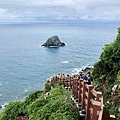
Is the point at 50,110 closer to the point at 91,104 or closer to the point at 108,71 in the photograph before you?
the point at 91,104

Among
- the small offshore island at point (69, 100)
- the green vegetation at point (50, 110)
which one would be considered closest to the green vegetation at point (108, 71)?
the small offshore island at point (69, 100)

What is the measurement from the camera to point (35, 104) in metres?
11.8

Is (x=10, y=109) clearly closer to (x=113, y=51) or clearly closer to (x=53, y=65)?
(x=113, y=51)

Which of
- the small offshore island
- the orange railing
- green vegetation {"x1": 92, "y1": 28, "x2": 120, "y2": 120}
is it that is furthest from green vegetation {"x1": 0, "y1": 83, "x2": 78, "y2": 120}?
green vegetation {"x1": 92, "y1": 28, "x2": 120, "y2": 120}

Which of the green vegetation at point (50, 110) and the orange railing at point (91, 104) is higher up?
the orange railing at point (91, 104)

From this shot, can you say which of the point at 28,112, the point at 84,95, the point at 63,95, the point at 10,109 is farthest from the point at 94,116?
the point at 10,109

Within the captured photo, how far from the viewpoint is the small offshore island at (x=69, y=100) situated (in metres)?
10.3

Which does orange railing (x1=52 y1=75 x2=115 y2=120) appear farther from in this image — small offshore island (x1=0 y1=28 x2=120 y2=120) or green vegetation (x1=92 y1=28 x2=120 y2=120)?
green vegetation (x1=92 y1=28 x2=120 y2=120)

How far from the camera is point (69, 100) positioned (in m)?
11.5

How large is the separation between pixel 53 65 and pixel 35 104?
5041cm

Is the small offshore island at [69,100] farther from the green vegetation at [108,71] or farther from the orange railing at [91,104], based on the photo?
the orange railing at [91,104]

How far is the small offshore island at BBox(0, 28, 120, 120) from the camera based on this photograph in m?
10.3

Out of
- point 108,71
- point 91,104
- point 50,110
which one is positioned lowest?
point 50,110

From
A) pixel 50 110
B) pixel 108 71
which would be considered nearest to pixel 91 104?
pixel 50 110
